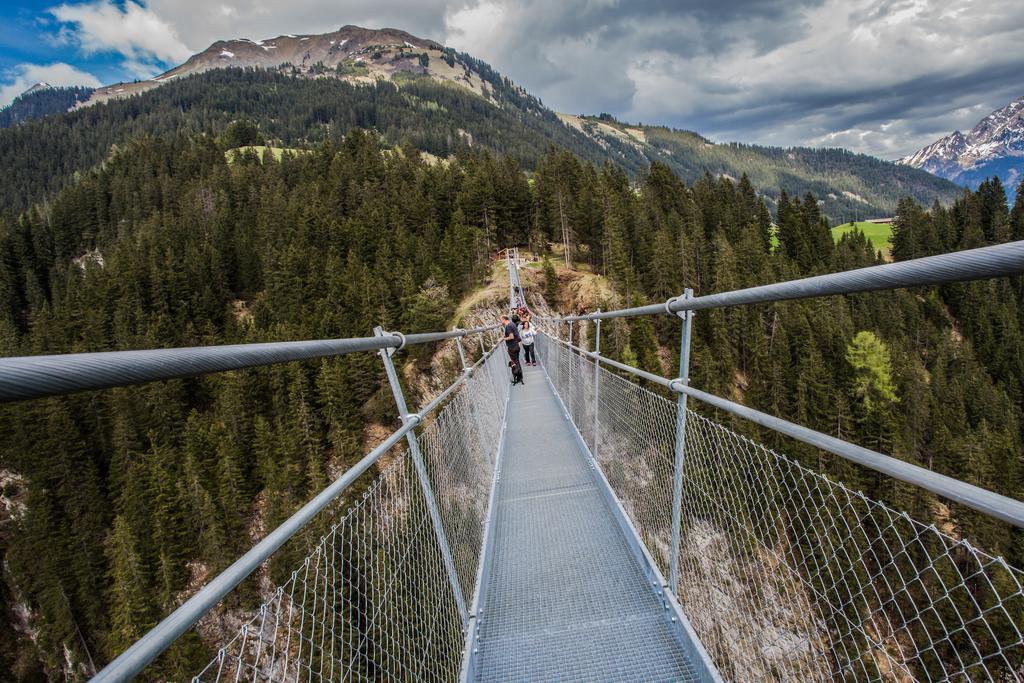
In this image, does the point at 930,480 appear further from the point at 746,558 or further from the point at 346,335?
the point at 346,335

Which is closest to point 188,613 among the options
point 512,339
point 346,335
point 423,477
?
point 423,477

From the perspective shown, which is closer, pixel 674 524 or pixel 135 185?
pixel 674 524

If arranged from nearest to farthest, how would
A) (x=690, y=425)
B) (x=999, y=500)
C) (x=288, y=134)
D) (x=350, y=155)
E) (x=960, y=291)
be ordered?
(x=999, y=500)
(x=690, y=425)
(x=960, y=291)
(x=350, y=155)
(x=288, y=134)

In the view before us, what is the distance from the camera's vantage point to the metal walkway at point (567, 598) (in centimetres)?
269

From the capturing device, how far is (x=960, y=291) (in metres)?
51.2

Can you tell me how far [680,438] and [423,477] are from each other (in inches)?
55.2

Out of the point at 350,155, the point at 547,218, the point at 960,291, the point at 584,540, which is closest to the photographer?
the point at 584,540

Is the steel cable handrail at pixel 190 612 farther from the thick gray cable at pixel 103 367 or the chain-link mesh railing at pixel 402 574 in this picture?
the thick gray cable at pixel 103 367

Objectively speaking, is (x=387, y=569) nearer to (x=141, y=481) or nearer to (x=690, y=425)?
(x=690, y=425)

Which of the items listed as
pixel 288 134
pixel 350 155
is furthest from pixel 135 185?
pixel 288 134

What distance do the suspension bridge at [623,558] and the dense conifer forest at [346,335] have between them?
685 inches

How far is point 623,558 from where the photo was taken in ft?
11.7

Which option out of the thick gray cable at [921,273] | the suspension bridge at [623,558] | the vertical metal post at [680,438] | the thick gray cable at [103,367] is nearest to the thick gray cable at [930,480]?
the suspension bridge at [623,558]

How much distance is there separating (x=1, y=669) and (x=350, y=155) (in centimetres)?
6571
